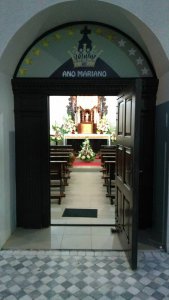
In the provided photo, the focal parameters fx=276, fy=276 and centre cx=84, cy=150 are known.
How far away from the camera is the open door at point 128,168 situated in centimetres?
278

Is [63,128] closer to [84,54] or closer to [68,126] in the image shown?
[68,126]

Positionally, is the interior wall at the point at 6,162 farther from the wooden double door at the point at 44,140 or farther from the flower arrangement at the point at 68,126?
the flower arrangement at the point at 68,126

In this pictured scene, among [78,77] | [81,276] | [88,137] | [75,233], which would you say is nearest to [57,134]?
[88,137]

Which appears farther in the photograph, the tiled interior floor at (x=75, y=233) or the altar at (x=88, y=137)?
the altar at (x=88, y=137)

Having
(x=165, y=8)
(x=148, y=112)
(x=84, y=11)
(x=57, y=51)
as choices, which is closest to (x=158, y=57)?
(x=165, y=8)

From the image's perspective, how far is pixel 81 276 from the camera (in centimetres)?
284

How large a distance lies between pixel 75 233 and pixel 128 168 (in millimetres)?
1391

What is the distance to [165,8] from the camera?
3.13m

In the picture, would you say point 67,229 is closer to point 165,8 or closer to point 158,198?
point 158,198

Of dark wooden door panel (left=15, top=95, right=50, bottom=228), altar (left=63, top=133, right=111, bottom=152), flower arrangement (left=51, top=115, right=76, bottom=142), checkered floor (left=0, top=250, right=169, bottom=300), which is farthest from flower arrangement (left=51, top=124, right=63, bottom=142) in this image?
checkered floor (left=0, top=250, right=169, bottom=300)

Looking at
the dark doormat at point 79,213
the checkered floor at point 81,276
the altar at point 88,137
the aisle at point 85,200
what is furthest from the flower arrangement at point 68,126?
the checkered floor at point 81,276

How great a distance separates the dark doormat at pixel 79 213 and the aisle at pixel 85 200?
0.07 m

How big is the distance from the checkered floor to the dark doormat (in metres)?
1.30

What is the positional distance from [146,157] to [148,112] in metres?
0.65
